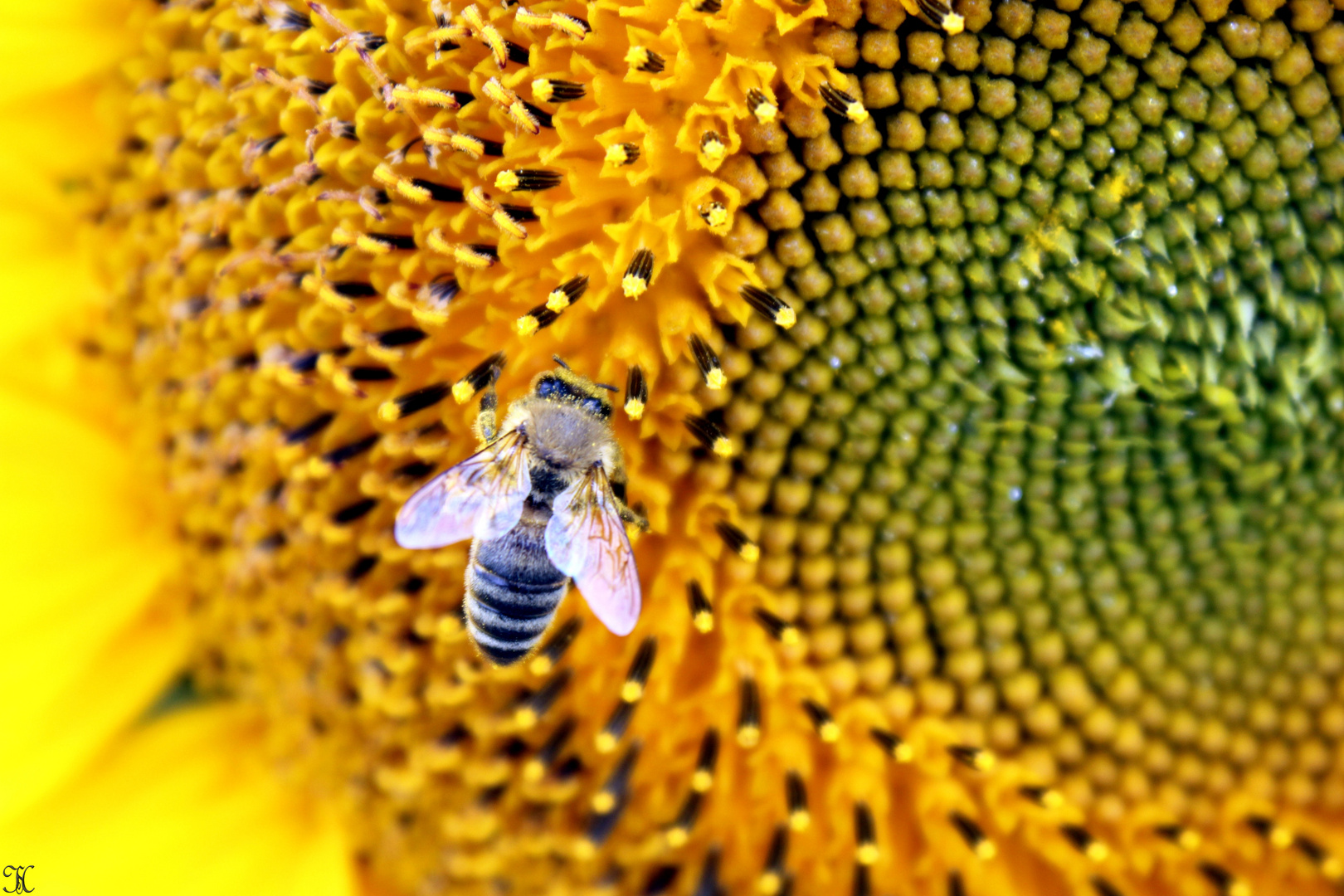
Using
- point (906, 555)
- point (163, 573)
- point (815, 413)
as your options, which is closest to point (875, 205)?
point (815, 413)

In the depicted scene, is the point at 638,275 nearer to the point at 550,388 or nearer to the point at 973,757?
the point at 550,388

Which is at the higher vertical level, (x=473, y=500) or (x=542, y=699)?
(x=473, y=500)

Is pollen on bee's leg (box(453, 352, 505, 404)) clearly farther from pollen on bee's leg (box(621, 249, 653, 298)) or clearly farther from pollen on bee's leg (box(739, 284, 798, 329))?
pollen on bee's leg (box(739, 284, 798, 329))

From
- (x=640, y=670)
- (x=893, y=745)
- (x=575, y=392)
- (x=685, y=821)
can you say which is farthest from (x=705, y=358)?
(x=685, y=821)

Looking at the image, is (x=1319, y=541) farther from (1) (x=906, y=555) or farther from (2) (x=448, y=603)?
(2) (x=448, y=603)

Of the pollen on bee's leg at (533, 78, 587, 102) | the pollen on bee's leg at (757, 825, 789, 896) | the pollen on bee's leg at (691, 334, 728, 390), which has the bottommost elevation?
the pollen on bee's leg at (757, 825, 789, 896)

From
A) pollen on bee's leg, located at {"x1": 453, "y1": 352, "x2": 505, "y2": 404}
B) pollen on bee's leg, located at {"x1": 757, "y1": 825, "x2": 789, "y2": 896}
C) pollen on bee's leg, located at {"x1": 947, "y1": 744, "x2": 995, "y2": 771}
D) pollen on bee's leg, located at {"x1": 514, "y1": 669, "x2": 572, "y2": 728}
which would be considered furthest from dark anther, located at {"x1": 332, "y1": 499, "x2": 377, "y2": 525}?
pollen on bee's leg, located at {"x1": 947, "y1": 744, "x2": 995, "y2": 771}

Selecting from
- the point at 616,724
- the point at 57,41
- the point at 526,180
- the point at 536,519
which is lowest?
the point at 616,724
